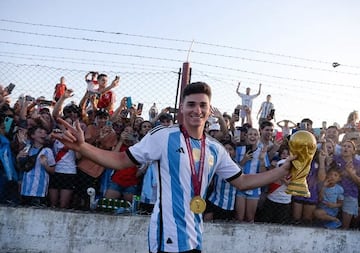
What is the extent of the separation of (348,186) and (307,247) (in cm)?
131

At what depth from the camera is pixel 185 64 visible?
6.69 meters

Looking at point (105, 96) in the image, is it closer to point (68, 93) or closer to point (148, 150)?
point (68, 93)

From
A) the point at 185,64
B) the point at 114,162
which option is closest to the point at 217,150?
the point at 114,162


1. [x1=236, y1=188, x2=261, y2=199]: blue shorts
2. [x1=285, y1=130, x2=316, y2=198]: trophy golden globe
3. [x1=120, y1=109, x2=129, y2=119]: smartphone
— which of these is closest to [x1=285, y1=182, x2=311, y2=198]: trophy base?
[x1=285, y1=130, x2=316, y2=198]: trophy golden globe

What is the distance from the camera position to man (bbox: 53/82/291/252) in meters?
2.90

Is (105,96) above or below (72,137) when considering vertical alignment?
above

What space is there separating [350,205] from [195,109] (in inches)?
198

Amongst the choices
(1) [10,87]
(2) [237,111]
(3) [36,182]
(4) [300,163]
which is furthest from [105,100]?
(4) [300,163]

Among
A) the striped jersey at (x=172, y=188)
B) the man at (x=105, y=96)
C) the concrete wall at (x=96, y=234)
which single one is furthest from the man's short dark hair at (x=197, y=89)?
the man at (x=105, y=96)

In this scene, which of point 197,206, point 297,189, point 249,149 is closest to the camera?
point 197,206

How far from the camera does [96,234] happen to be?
224 inches

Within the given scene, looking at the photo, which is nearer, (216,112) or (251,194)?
(251,194)

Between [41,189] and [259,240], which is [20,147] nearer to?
[41,189]

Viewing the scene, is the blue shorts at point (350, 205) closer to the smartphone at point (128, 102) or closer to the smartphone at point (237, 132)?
the smartphone at point (237, 132)
